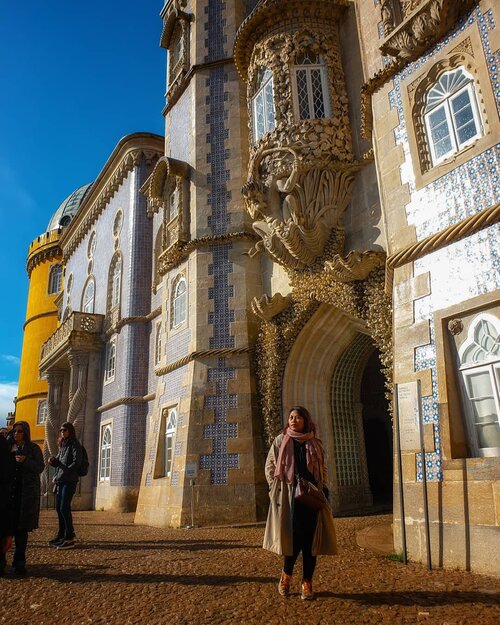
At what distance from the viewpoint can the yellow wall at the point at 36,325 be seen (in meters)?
32.0

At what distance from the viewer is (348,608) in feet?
13.8

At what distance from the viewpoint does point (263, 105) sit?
1166cm

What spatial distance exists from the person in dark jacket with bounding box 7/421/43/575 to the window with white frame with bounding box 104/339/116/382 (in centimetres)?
1313

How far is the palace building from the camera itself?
6086 mm

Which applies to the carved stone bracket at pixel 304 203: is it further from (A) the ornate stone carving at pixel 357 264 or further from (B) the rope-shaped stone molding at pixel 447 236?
(B) the rope-shaped stone molding at pixel 447 236

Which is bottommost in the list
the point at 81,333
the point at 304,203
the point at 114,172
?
the point at 304,203

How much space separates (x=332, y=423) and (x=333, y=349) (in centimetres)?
168

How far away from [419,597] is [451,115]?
5919 mm

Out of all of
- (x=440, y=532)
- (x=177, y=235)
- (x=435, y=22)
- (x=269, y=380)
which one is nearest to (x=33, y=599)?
(x=440, y=532)

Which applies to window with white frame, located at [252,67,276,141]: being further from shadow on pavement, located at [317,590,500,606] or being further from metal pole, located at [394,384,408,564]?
shadow on pavement, located at [317,590,500,606]

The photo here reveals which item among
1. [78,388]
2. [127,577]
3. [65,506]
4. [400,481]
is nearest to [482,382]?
[400,481]

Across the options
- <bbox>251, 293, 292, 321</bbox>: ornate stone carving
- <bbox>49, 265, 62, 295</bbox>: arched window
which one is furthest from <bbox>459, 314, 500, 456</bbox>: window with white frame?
<bbox>49, 265, 62, 295</bbox>: arched window

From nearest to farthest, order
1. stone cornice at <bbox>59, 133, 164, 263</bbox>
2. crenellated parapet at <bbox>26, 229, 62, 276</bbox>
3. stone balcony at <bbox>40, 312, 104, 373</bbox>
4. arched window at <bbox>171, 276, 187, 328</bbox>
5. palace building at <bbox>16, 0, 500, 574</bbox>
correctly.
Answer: palace building at <bbox>16, 0, 500, 574</bbox> → arched window at <bbox>171, 276, 187, 328</bbox> → stone cornice at <bbox>59, 133, 164, 263</bbox> → stone balcony at <bbox>40, 312, 104, 373</bbox> → crenellated parapet at <bbox>26, 229, 62, 276</bbox>

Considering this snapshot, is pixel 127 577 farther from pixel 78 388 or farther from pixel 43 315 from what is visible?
pixel 43 315
